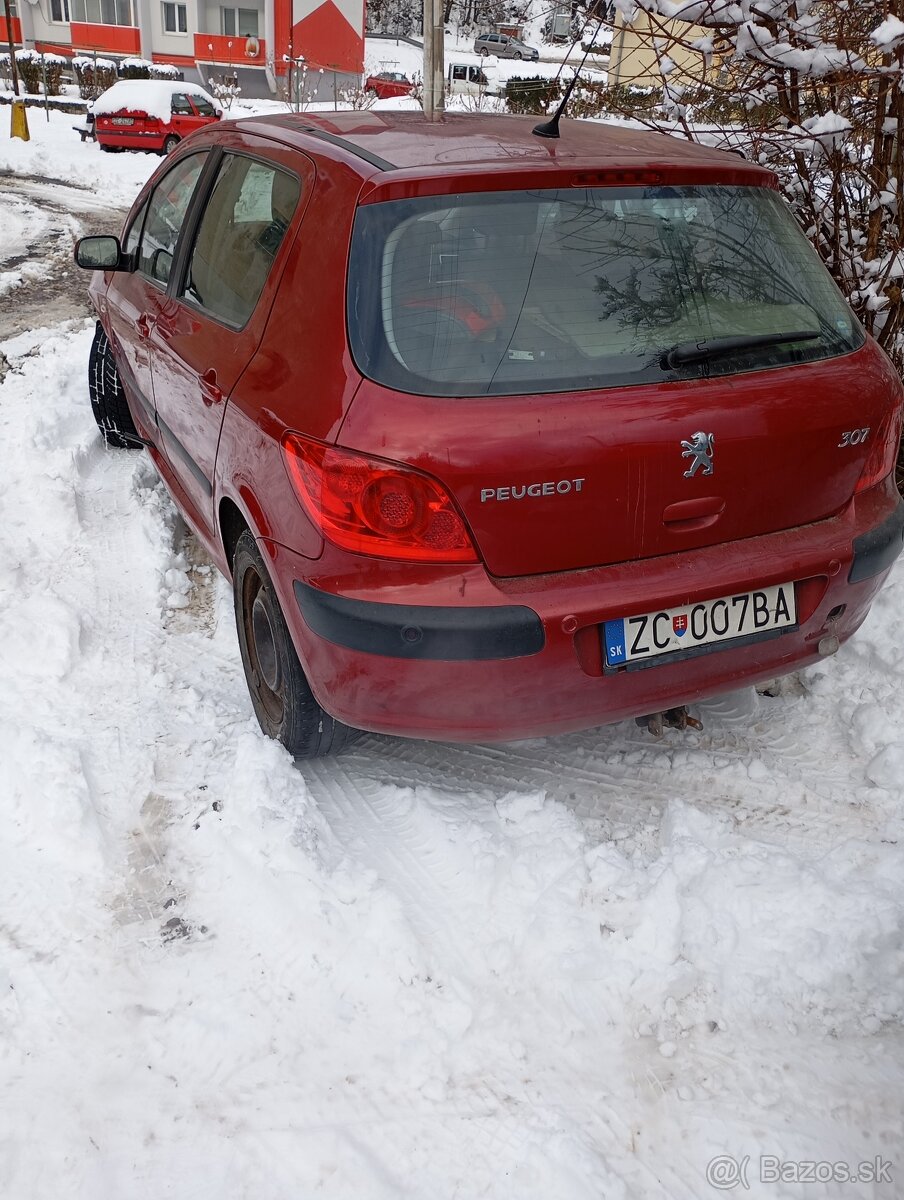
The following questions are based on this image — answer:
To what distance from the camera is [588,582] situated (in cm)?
236

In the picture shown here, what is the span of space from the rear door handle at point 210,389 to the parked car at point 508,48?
152ft

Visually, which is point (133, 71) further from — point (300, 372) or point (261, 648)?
point (300, 372)

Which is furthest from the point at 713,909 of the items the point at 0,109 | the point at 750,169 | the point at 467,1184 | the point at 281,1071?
the point at 0,109

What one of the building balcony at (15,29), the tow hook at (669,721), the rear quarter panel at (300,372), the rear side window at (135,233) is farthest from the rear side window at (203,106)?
the building balcony at (15,29)

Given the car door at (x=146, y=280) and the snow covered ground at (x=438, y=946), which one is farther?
the car door at (x=146, y=280)

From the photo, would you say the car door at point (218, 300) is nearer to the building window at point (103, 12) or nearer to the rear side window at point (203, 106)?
the rear side window at point (203, 106)

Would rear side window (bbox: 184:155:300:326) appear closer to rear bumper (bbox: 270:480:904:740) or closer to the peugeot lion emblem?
rear bumper (bbox: 270:480:904:740)

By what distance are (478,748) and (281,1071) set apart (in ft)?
4.17

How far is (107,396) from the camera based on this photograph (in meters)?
5.01

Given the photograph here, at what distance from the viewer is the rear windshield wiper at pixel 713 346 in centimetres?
241

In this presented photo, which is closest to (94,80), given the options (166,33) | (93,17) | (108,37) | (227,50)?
(227,50)

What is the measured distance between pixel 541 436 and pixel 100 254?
2.76 meters

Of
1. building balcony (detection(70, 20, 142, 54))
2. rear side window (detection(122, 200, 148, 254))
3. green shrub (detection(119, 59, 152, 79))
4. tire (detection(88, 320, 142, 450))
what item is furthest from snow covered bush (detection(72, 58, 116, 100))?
rear side window (detection(122, 200, 148, 254))

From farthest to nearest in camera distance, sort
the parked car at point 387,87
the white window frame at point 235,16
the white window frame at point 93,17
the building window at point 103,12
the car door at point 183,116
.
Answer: the building window at point 103,12, the white window frame at point 93,17, the white window frame at point 235,16, the parked car at point 387,87, the car door at point 183,116
